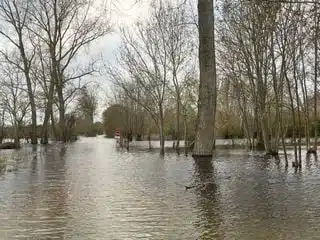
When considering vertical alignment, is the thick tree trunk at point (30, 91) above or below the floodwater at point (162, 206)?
above

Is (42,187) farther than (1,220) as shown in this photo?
Yes

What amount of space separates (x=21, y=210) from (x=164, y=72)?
25.9m

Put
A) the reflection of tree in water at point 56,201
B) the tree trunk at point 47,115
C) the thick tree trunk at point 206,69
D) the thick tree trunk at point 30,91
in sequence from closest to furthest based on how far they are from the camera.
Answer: the reflection of tree in water at point 56,201
the thick tree trunk at point 206,69
the thick tree trunk at point 30,91
the tree trunk at point 47,115

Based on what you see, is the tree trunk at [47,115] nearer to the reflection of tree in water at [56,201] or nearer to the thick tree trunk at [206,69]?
the thick tree trunk at [206,69]

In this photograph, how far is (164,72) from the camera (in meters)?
33.8

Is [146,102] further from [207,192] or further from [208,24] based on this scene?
[207,192]

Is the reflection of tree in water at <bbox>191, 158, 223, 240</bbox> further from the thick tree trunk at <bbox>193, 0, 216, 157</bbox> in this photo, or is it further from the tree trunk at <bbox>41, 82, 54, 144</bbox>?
the tree trunk at <bbox>41, 82, 54, 144</bbox>

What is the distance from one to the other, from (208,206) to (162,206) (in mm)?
842

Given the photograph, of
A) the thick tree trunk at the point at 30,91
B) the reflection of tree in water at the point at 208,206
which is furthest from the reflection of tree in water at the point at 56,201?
the thick tree trunk at the point at 30,91

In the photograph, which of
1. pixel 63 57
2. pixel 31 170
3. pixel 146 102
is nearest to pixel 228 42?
pixel 146 102

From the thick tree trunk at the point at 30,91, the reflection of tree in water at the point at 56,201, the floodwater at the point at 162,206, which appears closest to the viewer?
the floodwater at the point at 162,206

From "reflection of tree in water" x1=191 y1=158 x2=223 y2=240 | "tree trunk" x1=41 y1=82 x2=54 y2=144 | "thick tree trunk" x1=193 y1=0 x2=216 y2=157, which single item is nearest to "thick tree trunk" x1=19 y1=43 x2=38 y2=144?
"tree trunk" x1=41 y1=82 x2=54 y2=144

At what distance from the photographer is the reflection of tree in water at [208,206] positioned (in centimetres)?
664

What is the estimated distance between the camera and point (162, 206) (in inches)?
346
